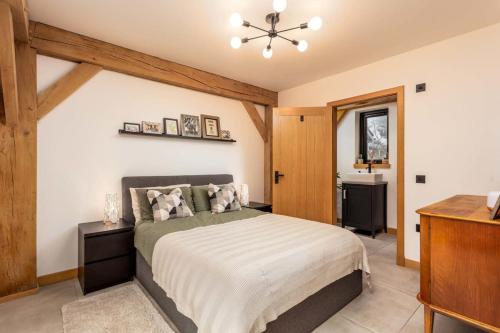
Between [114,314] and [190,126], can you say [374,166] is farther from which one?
[114,314]

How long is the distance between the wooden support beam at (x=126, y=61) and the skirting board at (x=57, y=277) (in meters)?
Answer: 2.32

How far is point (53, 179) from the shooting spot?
264cm

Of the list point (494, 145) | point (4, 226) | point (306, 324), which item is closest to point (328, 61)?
point (494, 145)

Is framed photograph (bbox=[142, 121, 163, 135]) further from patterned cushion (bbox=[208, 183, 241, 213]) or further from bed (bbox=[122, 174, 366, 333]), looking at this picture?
patterned cushion (bbox=[208, 183, 241, 213])

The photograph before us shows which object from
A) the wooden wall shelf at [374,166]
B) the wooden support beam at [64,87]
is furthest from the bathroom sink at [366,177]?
the wooden support beam at [64,87]

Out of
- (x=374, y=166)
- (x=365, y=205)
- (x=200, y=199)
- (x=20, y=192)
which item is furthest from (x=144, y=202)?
(x=374, y=166)

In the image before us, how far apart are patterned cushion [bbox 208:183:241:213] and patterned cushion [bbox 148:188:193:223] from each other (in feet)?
1.14

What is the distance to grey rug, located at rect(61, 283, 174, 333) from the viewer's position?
6.06 ft

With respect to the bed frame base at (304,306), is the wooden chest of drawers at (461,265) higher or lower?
higher

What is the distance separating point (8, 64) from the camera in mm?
1835

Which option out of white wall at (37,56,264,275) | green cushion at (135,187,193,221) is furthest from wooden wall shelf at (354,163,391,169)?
green cushion at (135,187,193,221)

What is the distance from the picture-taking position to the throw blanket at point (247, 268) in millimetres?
1361

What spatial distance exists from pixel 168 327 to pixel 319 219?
2741 millimetres

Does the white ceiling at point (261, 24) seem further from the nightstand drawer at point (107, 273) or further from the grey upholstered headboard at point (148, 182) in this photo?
the nightstand drawer at point (107, 273)
